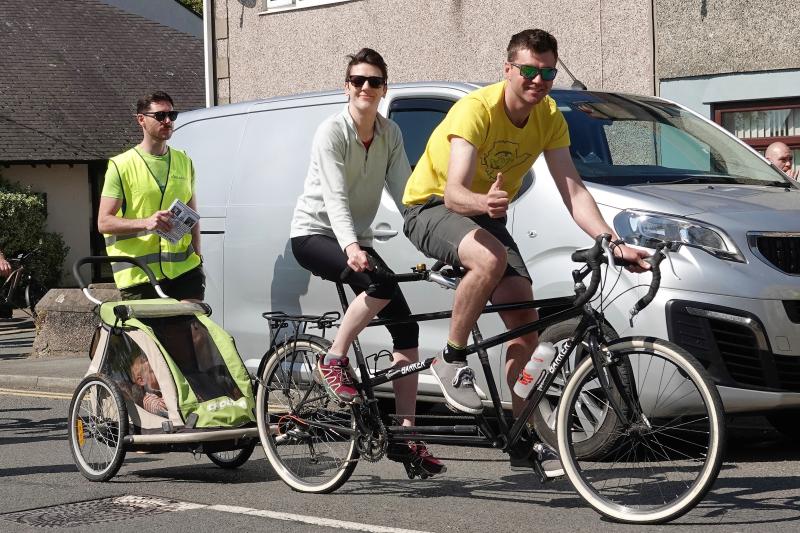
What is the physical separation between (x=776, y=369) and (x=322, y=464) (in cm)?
228

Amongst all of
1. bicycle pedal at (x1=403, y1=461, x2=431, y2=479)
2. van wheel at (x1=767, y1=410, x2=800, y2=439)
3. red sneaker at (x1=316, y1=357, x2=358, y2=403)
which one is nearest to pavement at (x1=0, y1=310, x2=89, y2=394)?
red sneaker at (x1=316, y1=357, x2=358, y2=403)

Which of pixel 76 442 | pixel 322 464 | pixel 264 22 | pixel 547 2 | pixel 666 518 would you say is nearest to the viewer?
pixel 666 518

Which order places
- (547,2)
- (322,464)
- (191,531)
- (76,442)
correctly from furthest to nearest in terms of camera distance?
(547,2), (76,442), (322,464), (191,531)

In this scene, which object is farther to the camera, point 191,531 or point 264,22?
point 264,22

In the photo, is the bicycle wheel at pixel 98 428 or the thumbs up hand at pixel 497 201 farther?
the bicycle wheel at pixel 98 428

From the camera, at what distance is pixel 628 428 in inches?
227

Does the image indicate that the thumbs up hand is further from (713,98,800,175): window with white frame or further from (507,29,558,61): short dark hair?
(713,98,800,175): window with white frame

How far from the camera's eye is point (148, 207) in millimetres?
8312

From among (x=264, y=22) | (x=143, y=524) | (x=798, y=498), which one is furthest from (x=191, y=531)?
(x=264, y=22)

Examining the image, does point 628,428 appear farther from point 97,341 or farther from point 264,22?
point 264,22

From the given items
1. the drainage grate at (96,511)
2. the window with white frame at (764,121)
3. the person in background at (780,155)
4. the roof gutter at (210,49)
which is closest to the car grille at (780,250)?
the drainage grate at (96,511)

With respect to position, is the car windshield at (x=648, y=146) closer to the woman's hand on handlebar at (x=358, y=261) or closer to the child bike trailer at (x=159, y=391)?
the woman's hand on handlebar at (x=358, y=261)

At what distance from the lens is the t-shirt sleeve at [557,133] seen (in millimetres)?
6395

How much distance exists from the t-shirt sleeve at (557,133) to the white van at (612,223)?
2.65 ft
